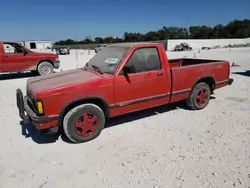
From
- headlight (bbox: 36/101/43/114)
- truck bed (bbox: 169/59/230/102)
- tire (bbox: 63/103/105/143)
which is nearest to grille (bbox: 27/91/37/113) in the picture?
headlight (bbox: 36/101/43/114)

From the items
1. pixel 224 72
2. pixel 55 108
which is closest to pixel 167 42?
pixel 224 72

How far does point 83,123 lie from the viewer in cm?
379

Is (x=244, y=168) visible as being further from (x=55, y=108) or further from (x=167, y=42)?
(x=167, y=42)

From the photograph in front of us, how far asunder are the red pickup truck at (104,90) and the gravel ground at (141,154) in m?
0.47

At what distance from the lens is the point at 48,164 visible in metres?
3.23

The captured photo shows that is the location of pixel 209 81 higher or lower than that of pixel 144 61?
lower

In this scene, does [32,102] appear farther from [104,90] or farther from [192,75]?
[192,75]

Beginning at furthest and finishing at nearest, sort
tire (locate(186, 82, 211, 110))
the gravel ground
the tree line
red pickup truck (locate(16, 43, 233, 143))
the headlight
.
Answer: the tree line < tire (locate(186, 82, 211, 110)) < red pickup truck (locate(16, 43, 233, 143)) < the headlight < the gravel ground

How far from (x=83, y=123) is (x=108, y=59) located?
1502 mm

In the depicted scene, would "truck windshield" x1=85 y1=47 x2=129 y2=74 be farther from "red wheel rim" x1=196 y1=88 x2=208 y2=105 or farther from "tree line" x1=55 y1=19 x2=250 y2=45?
"tree line" x1=55 y1=19 x2=250 y2=45

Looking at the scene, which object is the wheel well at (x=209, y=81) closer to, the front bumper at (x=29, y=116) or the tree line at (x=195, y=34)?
the front bumper at (x=29, y=116)

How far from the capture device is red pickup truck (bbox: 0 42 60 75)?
9609 millimetres

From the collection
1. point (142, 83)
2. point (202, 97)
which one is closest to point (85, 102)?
point (142, 83)

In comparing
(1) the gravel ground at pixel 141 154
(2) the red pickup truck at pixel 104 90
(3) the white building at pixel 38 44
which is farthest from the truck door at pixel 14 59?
(3) the white building at pixel 38 44
